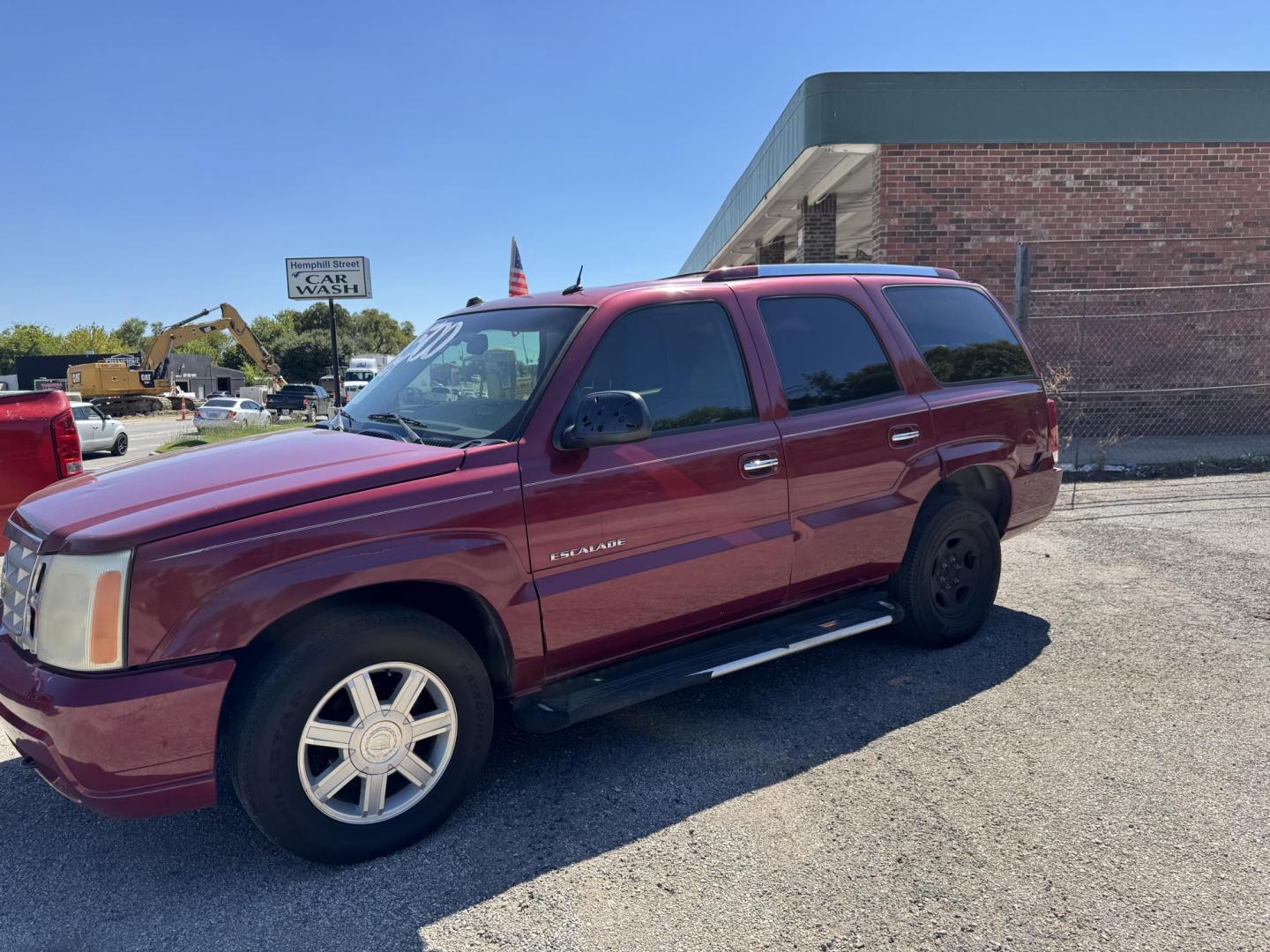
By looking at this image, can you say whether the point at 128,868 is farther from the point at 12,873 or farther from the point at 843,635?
the point at 843,635

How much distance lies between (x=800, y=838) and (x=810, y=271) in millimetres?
2616

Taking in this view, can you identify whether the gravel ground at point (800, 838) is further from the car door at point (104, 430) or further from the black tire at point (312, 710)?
the car door at point (104, 430)

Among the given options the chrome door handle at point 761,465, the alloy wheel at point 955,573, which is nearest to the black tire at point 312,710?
the chrome door handle at point 761,465

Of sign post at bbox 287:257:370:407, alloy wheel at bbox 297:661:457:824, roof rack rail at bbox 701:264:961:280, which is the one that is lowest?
alloy wheel at bbox 297:661:457:824

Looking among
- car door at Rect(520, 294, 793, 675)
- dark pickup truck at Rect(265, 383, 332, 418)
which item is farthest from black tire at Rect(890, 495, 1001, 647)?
dark pickup truck at Rect(265, 383, 332, 418)

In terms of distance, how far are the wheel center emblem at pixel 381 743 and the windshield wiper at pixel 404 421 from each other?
1.06m

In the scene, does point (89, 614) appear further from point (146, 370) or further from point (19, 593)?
point (146, 370)

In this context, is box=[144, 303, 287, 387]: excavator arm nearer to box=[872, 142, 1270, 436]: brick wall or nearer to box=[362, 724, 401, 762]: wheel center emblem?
box=[872, 142, 1270, 436]: brick wall

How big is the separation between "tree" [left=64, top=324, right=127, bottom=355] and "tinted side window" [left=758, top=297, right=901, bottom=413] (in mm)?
118255

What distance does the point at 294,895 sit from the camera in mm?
2693

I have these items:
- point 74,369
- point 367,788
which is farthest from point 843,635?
point 74,369

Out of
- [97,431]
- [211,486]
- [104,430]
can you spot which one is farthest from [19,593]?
[104,430]

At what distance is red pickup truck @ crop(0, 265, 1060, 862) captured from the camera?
8.24 feet

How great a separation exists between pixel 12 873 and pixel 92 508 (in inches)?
50.1
